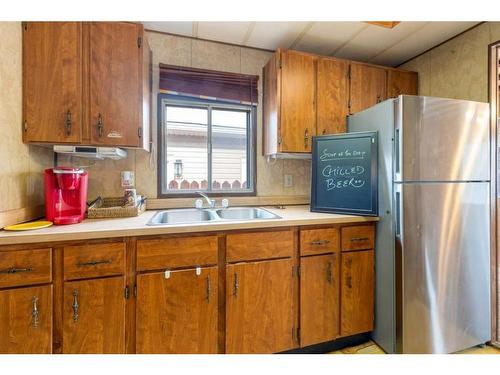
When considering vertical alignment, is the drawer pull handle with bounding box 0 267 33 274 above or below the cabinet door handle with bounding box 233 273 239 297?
above

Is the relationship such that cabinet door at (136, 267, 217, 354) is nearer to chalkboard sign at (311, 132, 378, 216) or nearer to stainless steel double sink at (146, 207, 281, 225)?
stainless steel double sink at (146, 207, 281, 225)

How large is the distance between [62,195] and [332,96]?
211 cm

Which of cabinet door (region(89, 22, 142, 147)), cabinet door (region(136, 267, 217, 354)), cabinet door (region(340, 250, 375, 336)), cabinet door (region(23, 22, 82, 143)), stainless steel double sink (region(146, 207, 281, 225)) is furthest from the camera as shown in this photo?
stainless steel double sink (region(146, 207, 281, 225))

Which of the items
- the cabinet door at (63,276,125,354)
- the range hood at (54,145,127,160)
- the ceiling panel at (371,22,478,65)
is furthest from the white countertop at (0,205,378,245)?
the ceiling panel at (371,22,478,65)

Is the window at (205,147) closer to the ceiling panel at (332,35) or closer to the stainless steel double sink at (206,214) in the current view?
the stainless steel double sink at (206,214)

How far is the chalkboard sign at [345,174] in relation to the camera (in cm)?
162

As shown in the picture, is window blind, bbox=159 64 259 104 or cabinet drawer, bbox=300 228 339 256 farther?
window blind, bbox=159 64 259 104

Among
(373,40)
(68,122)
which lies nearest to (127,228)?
(68,122)

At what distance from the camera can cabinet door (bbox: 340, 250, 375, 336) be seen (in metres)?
1.57

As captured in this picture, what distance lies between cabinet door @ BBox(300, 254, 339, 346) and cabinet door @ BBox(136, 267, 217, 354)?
586mm

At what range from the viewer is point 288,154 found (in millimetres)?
1966

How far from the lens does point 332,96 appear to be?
197 cm

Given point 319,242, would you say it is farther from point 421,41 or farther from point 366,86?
point 421,41
